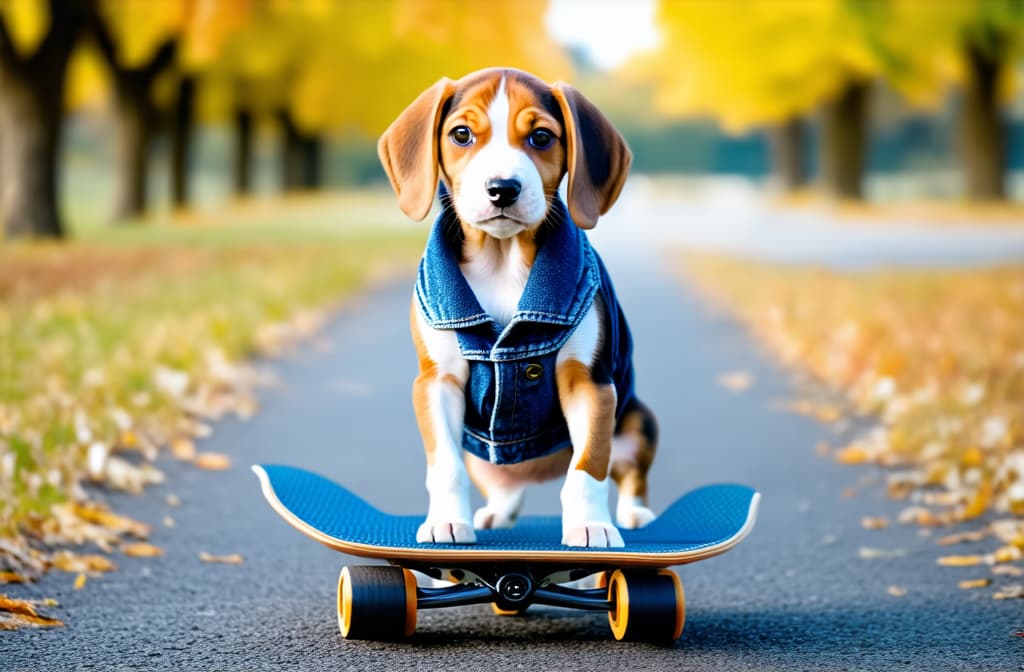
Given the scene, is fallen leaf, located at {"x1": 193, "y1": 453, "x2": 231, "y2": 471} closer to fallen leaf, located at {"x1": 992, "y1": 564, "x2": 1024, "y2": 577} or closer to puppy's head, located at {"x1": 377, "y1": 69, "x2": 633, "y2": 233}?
puppy's head, located at {"x1": 377, "y1": 69, "x2": 633, "y2": 233}

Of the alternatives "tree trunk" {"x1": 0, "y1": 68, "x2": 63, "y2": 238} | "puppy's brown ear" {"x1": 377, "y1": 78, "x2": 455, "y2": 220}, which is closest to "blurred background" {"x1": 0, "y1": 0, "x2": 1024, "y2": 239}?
"tree trunk" {"x1": 0, "y1": 68, "x2": 63, "y2": 238}

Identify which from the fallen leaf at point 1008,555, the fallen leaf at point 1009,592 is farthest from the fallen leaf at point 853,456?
the fallen leaf at point 1009,592

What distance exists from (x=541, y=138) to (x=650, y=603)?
1.34 m

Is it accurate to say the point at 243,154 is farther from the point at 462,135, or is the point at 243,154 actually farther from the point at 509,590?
the point at 509,590

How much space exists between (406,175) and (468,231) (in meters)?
0.24

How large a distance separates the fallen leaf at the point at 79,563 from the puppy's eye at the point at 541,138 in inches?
88.7

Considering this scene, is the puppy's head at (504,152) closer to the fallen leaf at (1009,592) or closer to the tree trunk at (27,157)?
the fallen leaf at (1009,592)

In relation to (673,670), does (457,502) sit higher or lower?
higher

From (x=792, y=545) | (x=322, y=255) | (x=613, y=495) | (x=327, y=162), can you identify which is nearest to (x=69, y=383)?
(x=613, y=495)

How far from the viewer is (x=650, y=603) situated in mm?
4020

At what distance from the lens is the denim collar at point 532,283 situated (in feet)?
13.1

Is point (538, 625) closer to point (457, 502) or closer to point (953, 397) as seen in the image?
point (457, 502)

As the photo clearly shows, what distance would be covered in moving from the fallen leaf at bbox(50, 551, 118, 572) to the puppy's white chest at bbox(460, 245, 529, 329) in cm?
184

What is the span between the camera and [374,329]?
12.8 meters
